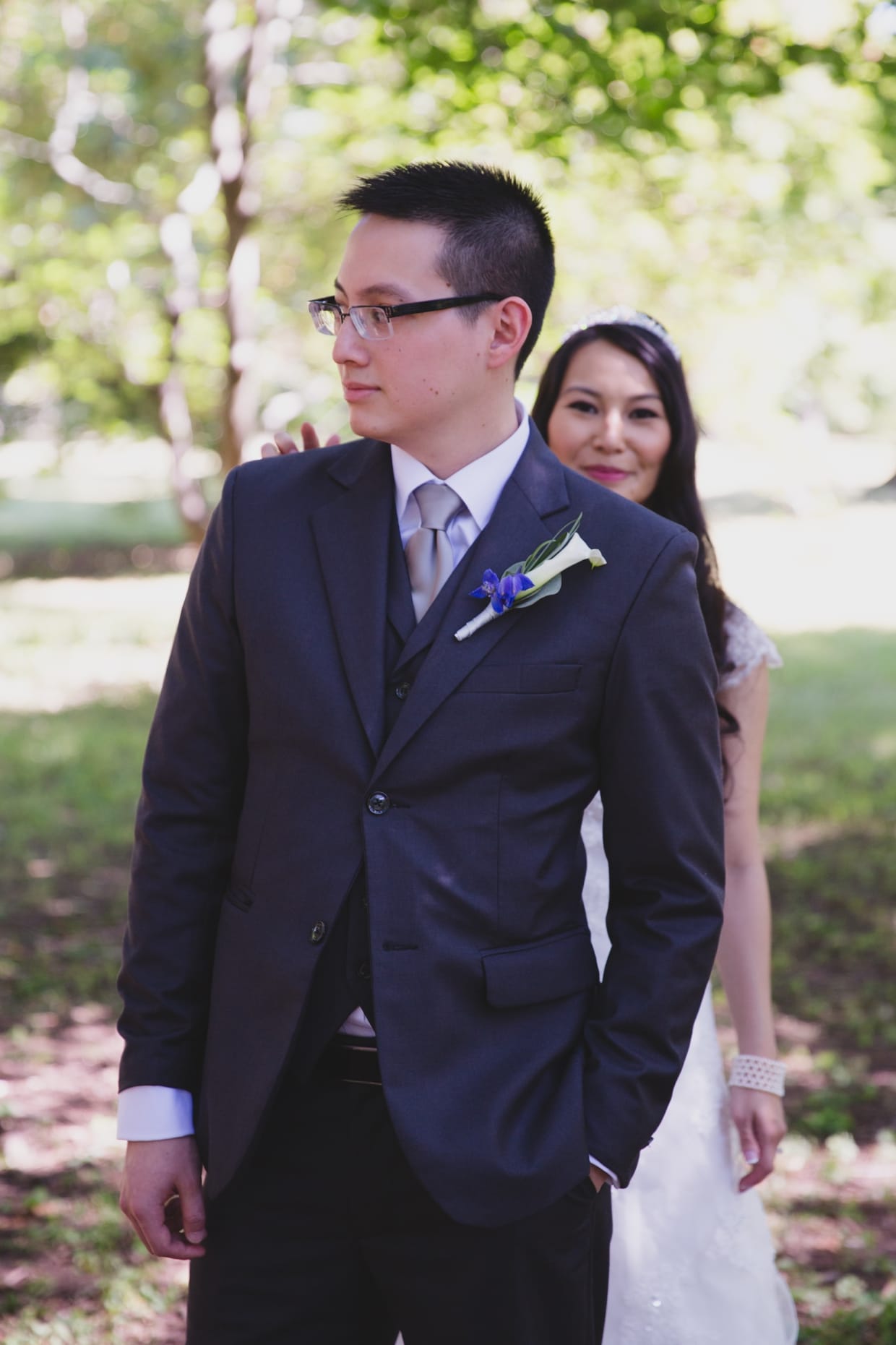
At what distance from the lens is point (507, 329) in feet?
7.20

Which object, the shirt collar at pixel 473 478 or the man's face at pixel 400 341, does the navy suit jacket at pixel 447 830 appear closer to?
→ the shirt collar at pixel 473 478

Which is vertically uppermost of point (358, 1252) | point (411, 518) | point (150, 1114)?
point (411, 518)

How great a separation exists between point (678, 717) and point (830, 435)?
1962 inches

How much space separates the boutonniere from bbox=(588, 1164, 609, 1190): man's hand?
2.75 ft

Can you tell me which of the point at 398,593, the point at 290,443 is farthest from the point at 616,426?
the point at 398,593

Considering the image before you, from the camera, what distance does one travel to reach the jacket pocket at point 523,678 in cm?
207

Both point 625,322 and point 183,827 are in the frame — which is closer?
point 183,827

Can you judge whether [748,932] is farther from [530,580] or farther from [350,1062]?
[530,580]

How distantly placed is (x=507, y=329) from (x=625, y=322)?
3.81 feet

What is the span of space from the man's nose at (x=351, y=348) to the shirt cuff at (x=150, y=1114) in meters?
1.18

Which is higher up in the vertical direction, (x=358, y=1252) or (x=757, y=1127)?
(x=358, y=1252)

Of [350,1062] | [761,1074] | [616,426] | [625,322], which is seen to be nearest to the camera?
[350,1062]

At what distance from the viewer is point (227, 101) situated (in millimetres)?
11242

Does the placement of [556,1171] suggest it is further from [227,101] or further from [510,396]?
[227,101]
